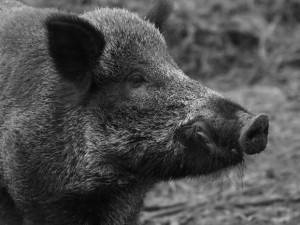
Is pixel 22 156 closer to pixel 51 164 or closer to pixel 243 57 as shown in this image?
pixel 51 164

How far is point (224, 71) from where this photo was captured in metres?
11.6

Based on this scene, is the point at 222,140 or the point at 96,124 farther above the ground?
the point at 96,124

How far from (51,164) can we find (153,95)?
3.04 feet

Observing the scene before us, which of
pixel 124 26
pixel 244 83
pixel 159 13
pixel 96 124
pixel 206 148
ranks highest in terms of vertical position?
pixel 244 83

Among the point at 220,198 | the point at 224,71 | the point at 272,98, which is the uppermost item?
the point at 224,71

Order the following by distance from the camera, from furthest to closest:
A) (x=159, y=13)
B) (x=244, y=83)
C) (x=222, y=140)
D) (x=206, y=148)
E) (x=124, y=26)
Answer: (x=244, y=83), (x=159, y=13), (x=124, y=26), (x=206, y=148), (x=222, y=140)

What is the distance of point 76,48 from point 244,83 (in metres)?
5.79

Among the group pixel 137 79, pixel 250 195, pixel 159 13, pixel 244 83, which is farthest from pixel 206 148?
pixel 244 83

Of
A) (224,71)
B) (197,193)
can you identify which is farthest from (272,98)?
(197,193)

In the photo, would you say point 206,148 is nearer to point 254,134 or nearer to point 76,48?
point 254,134

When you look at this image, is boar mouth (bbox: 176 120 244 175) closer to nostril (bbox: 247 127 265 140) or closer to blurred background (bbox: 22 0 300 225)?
nostril (bbox: 247 127 265 140)

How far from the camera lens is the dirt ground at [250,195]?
7.58 metres

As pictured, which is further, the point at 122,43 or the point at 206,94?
the point at 122,43

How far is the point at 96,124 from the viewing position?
5.56 m
